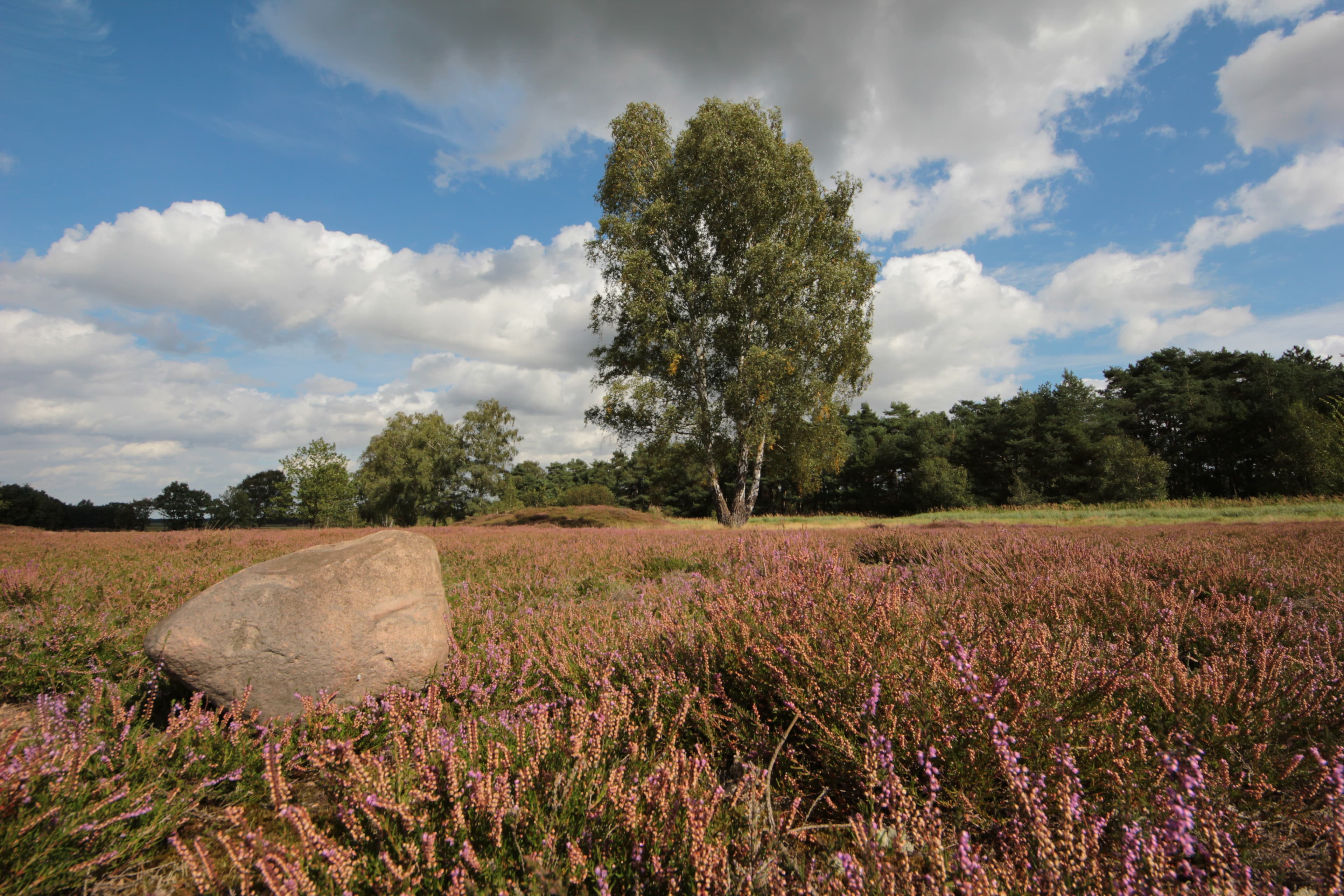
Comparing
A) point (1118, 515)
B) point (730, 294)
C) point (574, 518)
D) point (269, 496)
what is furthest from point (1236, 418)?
point (269, 496)

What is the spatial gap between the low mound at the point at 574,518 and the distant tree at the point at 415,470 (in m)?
12.5

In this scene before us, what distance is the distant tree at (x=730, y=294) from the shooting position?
17906mm

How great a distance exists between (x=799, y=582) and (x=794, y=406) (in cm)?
1530

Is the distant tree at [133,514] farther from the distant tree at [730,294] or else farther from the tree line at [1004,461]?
the distant tree at [730,294]

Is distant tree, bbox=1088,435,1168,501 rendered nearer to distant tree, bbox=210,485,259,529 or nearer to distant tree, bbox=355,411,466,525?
distant tree, bbox=355,411,466,525

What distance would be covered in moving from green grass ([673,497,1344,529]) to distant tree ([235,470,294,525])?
32.5 m

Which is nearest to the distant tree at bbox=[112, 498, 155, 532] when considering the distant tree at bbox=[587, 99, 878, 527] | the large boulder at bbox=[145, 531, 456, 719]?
the distant tree at bbox=[587, 99, 878, 527]

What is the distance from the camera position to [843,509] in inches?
2347

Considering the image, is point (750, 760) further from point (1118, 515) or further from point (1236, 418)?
point (1236, 418)

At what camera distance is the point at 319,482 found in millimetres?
45781

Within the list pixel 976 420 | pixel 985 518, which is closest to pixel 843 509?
pixel 976 420

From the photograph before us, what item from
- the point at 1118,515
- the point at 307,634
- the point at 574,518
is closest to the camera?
the point at 307,634

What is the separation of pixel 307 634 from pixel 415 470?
40.1 meters

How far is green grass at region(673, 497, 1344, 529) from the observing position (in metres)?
17.4
